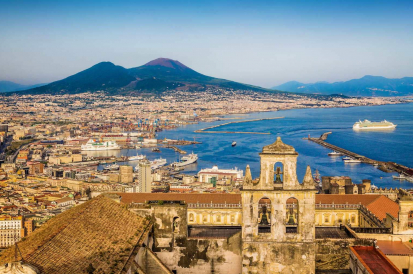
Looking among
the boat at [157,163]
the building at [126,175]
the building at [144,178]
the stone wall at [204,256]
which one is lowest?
the boat at [157,163]

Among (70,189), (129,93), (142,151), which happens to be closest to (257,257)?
(70,189)

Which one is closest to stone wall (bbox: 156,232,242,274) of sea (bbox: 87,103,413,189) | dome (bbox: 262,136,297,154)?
dome (bbox: 262,136,297,154)

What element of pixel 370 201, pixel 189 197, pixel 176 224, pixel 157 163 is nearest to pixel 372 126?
pixel 157 163

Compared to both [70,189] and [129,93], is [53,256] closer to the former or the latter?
[70,189]

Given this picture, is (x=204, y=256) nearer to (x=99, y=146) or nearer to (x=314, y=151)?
(x=314, y=151)

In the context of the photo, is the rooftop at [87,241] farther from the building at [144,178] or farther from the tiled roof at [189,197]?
the building at [144,178]

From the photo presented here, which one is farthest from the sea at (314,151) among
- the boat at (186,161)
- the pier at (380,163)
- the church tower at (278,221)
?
the church tower at (278,221)
